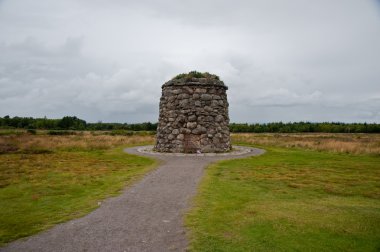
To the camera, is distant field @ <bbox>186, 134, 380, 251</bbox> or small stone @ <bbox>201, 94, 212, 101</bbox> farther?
small stone @ <bbox>201, 94, 212, 101</bbox>

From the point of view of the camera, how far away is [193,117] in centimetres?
2148

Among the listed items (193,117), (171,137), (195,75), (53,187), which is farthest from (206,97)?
(53,187)

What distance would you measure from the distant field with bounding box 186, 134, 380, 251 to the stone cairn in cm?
732

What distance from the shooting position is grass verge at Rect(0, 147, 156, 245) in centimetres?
723

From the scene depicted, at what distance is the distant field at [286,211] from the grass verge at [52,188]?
2918 mm

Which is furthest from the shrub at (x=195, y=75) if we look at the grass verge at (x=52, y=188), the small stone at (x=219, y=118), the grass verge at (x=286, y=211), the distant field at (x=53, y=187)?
the grass verge at (x=286, y=211)

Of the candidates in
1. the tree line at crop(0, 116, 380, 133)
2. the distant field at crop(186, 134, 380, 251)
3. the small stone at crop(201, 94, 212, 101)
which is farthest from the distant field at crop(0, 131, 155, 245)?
the tree line at crop(0, 116, 380, 133)

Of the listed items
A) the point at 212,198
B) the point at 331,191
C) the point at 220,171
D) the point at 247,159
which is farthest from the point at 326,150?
the point at 212,198

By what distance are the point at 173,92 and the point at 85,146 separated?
27.5 ft

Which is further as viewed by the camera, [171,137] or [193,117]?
[171,137]

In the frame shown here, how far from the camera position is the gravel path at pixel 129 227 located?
228 inches

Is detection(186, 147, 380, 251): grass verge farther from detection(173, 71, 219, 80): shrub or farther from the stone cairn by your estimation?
detection(173, 71, 219, 80): shrub

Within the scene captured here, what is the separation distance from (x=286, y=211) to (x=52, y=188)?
7.06 metres

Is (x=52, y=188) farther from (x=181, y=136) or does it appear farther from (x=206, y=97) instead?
(x=206, y=97)
